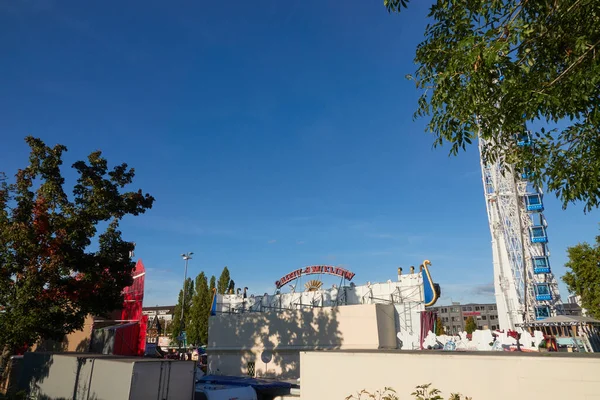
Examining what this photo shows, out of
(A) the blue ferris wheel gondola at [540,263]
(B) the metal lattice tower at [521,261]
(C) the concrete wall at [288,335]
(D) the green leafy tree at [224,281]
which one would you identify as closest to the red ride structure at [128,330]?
(C) the concrete wall at [288,335]

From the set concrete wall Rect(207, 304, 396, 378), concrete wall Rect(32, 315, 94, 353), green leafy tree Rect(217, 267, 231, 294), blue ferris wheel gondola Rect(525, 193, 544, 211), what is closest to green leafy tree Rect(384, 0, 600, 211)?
concrete wall Rect(207, 304, 396, 378)

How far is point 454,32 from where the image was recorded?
9062 mm

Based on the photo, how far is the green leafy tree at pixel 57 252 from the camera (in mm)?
17188

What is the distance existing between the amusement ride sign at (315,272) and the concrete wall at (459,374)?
776 inches

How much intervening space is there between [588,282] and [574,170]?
3003 cm

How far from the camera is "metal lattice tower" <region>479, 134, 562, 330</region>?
50.5 metres

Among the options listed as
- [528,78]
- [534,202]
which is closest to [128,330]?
[528,78]

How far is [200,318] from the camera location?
194 feet

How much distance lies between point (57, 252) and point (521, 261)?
53647mm

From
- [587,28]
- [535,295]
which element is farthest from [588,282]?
[587,28]

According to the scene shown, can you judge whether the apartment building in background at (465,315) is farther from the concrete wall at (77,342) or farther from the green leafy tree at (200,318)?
the concrete wall at (77,342)

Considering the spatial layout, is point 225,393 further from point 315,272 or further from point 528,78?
point 315,272

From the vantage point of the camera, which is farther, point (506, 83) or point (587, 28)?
point (506, 83)

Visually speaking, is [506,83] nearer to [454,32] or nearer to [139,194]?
[454,32]
